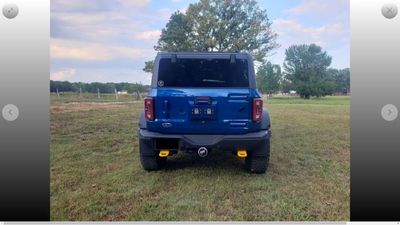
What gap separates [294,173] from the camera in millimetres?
4078

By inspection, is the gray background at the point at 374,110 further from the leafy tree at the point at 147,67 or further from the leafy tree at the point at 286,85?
the leafy tree at the point at 147,67

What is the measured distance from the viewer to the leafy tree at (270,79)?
3.25 metres

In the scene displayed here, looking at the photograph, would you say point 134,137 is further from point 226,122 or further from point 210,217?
point 210,217

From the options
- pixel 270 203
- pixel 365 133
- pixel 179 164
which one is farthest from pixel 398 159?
pixel 179 164

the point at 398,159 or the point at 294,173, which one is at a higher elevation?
the point at 398,159

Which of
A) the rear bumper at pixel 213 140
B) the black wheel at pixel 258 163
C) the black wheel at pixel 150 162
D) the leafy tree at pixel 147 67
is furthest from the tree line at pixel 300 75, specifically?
the black wheel at pixel 150 162

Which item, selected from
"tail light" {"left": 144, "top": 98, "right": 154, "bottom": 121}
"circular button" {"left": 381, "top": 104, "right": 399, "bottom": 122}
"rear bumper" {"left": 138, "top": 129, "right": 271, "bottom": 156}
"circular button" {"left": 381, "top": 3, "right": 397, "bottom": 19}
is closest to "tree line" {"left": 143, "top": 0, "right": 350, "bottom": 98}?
"tail light" {"left": 144, "top": 98, "right": 154, "bottom": 121}

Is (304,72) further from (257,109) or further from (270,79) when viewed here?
(257,109)

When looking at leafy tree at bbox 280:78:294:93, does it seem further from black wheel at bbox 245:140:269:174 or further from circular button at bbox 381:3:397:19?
circular button at bbox 381:3:397:19

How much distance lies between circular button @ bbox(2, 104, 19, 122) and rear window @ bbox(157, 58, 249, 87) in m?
2.11

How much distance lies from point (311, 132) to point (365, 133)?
6094 millimetres

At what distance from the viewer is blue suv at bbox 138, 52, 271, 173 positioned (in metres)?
3.38

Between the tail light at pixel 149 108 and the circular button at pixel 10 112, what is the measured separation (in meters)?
1.82

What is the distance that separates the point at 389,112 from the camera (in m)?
1.68
